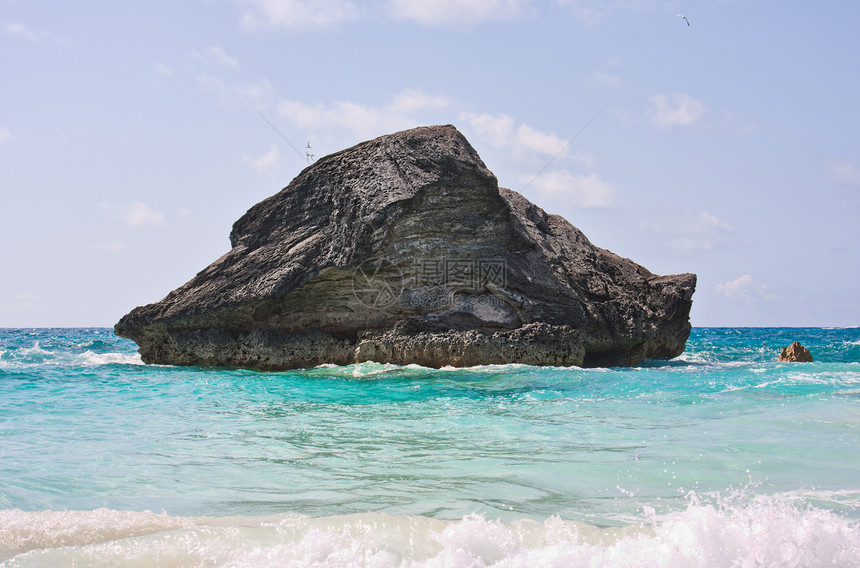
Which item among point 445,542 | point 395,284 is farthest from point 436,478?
point 395,284

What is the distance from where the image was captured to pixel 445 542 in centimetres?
326

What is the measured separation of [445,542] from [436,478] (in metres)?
1.65

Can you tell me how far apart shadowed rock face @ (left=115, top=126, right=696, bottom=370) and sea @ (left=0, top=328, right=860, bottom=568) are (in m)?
4.58

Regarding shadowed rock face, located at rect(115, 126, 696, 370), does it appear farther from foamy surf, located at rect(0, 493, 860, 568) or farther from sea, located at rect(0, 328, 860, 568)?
foamy surf, located at rect(0, 493, 860, 568)

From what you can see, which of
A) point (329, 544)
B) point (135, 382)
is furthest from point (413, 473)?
point (135, 382)

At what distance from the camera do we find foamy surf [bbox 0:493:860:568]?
3.09m

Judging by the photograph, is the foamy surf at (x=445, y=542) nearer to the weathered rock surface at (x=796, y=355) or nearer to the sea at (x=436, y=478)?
the sea at (x=436, y=478)

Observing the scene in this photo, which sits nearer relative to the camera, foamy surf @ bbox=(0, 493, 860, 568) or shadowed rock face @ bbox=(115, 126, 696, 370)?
foamy surf @ bbox=(0, 493, 860, 568)

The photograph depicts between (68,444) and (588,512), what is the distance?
17.7ft

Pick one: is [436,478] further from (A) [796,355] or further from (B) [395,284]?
(A) [796,355]

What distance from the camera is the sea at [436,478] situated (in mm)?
3197

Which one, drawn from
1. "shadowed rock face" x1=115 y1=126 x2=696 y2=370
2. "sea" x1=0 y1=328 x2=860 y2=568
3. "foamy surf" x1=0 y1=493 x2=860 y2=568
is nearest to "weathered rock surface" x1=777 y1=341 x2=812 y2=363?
"shadowed rock face" x1=115 y1=126 x2=696 y2=370

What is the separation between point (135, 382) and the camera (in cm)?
1299

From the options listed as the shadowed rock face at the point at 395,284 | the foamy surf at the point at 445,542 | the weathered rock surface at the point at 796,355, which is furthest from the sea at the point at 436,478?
the weathered rock surface at the point at 796,355
